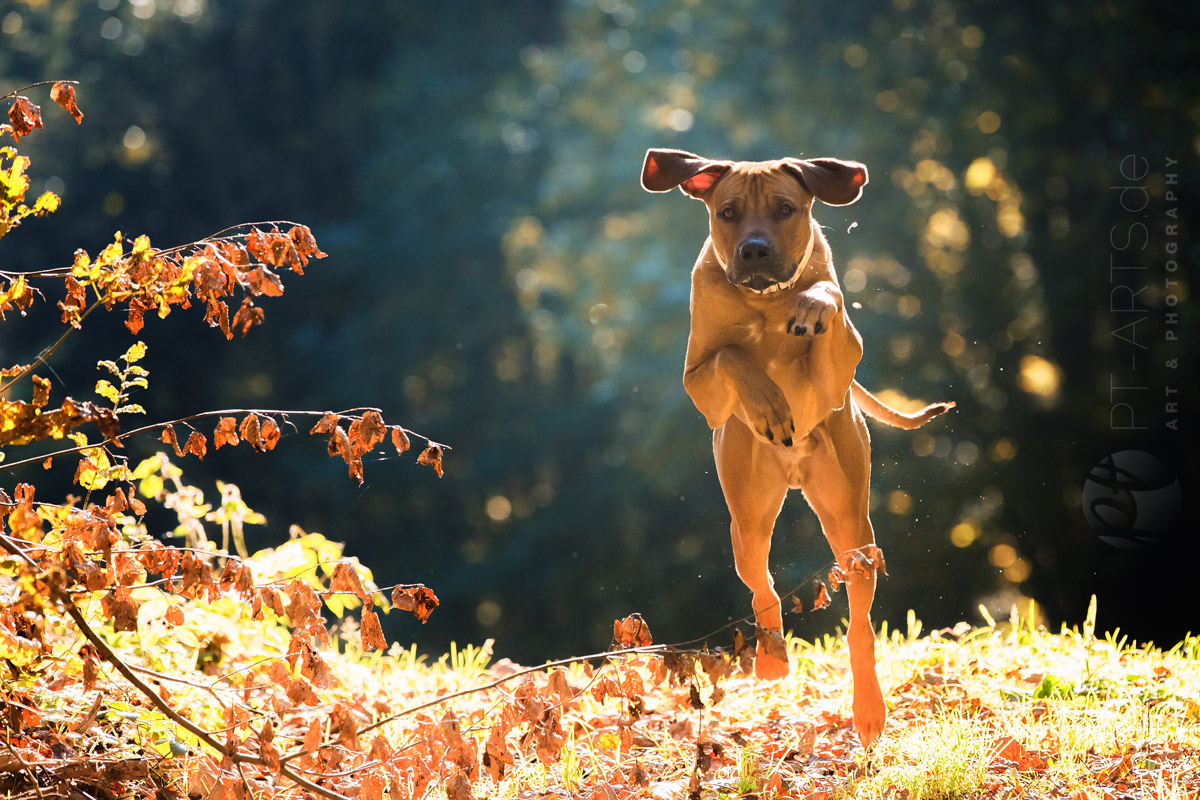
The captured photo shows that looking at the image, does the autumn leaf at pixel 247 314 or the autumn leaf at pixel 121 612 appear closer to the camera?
the autumn leaf at pixel 121 612

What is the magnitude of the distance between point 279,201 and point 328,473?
324 cm

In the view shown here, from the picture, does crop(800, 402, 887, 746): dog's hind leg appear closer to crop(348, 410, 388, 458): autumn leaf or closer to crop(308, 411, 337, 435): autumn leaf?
crop(348, 410, 388, 458): autumn leaf

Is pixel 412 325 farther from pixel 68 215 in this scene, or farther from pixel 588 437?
pixel 68 215

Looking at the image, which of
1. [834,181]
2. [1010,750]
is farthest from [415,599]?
[1010,750]

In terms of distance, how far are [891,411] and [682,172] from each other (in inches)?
53.1

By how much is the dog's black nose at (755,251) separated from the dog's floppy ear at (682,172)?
0.39m

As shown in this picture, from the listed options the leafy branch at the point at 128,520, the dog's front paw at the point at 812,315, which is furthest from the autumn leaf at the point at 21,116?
the dog's front paw at the point at 812,315

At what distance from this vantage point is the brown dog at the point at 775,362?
11.1 feet

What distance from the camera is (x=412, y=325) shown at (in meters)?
11.4

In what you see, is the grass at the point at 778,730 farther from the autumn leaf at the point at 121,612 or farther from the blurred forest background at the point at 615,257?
the blurred forest background at the point at 615,257

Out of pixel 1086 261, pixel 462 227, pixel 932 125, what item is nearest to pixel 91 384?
pixel 462 227

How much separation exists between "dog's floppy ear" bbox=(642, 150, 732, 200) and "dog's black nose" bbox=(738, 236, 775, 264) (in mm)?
386

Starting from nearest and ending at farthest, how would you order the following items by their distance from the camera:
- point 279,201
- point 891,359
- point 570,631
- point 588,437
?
point 891,359
point 570,631
point 588,437
point 279,201

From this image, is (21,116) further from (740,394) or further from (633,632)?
(740,394)
